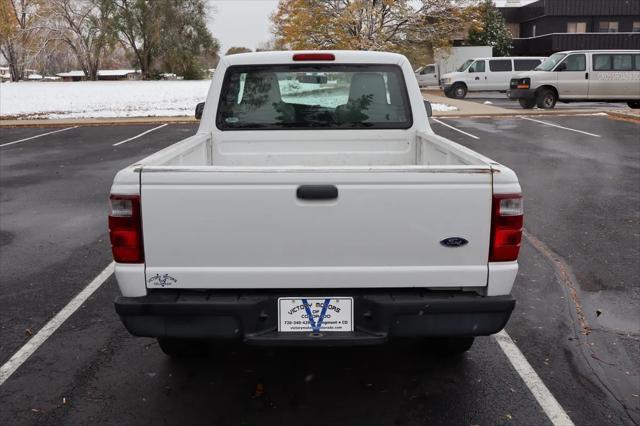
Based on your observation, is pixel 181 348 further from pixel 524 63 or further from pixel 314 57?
pixel 524 63

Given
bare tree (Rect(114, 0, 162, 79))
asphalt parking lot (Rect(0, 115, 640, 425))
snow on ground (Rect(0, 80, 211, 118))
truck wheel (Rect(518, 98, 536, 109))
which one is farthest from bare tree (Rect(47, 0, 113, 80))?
asphalt parking lot (Rect(0, 115, 640, 425))

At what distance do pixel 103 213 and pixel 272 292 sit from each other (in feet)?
18.8

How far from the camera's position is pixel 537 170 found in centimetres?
1099

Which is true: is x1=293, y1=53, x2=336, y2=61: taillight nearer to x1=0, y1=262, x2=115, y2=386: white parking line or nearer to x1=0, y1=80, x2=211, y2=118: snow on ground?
x1=0, y1=262, x2=115, y2=386: white parking line

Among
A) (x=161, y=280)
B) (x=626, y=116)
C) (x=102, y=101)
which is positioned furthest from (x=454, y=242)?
(x=102, y=101)

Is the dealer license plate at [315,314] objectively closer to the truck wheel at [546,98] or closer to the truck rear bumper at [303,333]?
the truck rear bumper at [303,333]

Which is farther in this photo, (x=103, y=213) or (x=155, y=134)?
(x=155, y=134)

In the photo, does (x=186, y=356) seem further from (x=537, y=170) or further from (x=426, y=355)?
(x=537, y=170)

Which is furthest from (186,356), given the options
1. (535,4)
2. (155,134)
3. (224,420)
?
(535,4)

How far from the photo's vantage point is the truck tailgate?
2883mm

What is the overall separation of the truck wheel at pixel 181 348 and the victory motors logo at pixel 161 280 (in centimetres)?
92

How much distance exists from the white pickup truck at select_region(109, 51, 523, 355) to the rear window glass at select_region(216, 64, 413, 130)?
1.53 metres

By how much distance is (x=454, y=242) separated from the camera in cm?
299

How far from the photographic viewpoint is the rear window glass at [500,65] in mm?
31453
